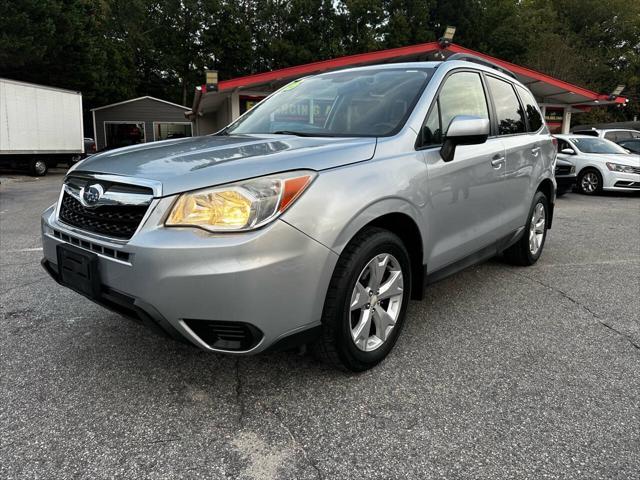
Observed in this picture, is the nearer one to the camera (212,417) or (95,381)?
(212,417)

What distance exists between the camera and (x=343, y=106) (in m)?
3.26

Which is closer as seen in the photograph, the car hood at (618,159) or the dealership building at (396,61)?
the car hood at (618,159)

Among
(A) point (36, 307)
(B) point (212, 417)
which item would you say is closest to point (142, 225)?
(B) point (212, 417)

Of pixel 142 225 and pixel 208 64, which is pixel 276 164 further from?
pixel 208 64

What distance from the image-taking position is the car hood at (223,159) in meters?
2.13

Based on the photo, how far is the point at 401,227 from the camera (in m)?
2.80

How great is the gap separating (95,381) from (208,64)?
1604 inches

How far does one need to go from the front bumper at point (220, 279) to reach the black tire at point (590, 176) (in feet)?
37.8

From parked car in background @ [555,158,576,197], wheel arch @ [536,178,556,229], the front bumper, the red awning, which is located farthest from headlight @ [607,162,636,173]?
the front bumper

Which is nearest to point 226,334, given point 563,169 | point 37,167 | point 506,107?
point 506,107

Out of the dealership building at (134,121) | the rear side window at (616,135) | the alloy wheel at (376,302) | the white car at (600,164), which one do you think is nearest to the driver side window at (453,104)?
the alloy wheel at (376,302)

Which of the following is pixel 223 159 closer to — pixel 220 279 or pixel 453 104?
pixel 220 279

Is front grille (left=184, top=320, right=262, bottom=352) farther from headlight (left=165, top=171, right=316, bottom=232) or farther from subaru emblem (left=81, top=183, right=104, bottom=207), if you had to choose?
subaru emblem (left=81, top=183, right=104, bottom=207)

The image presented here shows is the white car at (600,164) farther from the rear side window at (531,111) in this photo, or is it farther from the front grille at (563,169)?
the rear side window at (531,111)
